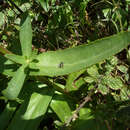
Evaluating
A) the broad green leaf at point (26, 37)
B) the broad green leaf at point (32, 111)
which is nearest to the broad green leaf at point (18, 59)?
the broad green leaf at point (26, 37)

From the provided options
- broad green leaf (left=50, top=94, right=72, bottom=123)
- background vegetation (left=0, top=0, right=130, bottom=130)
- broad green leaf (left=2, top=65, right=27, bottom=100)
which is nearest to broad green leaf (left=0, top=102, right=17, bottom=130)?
background vegetation (left=0, top=0, right=130, bottom=130)

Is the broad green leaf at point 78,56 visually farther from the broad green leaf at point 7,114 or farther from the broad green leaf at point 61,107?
the broad green leaf at point 7,114

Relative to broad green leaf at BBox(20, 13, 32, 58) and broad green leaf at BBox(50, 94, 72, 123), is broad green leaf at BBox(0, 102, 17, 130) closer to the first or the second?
broad green leaf at BBox(50, 94, 72, 123)

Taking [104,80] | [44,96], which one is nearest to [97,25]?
[104,80]

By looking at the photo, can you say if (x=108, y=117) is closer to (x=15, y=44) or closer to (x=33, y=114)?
(x=33, y=114)

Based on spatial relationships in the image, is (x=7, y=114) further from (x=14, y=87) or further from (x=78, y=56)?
(x=78, y=56)

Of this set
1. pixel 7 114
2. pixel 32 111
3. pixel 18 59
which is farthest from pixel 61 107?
pixel 18 59
